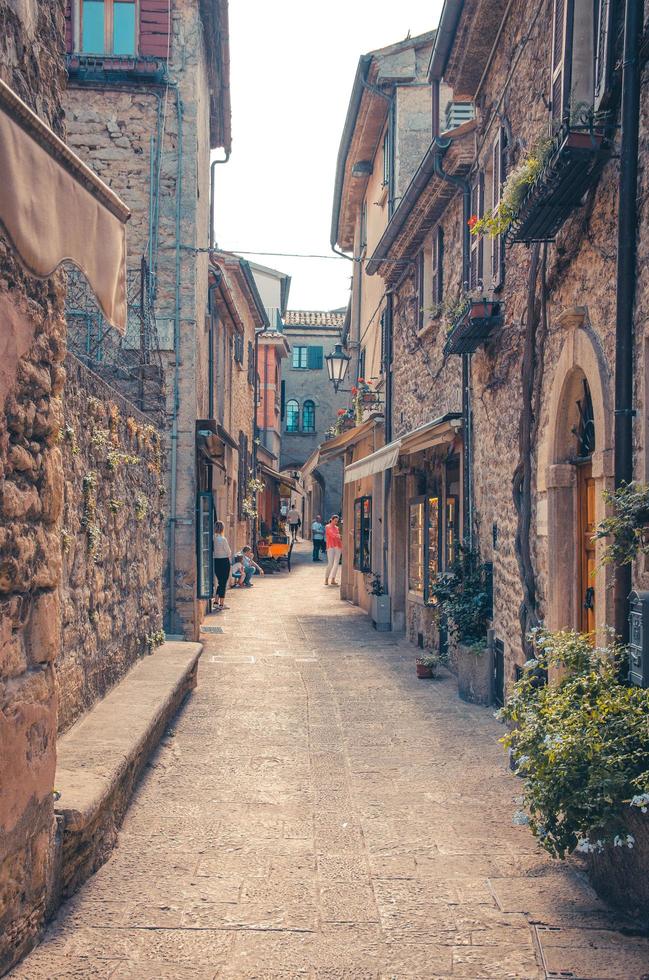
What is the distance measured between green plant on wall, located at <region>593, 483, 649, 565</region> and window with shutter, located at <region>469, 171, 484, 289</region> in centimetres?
491

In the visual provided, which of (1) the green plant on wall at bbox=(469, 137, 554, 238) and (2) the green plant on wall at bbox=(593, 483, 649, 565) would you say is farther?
(1) the green plant on wall at bbox=(469, 137, 554, 238)

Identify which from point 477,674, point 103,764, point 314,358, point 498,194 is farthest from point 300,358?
point 103,764

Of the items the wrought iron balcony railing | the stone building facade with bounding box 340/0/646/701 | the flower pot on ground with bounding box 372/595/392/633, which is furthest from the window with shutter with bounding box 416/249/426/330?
the flower pot on ground with bounding box 372/595/392/633

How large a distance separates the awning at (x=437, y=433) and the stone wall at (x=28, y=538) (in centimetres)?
599

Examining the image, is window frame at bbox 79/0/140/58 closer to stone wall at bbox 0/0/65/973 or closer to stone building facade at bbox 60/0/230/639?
stone building facade at bbox 60/0/230/639

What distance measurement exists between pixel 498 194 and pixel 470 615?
12.3 feet


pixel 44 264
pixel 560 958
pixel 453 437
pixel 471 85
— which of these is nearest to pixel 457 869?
pixel 560 958

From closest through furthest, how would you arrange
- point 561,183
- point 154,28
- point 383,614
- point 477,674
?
point 561,183 → point 477,674 → point 154,28 → point 383,614

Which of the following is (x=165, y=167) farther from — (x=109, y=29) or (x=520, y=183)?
(x=520, y=183)

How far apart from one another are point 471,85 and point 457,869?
7469mm

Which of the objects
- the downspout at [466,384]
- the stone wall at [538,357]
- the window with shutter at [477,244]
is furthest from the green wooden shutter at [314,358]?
the window with shutter at [477,244]

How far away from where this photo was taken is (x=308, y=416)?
45.2m

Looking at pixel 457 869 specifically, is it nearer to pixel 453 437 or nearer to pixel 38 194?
pixel 38 194

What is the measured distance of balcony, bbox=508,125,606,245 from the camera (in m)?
5.01
